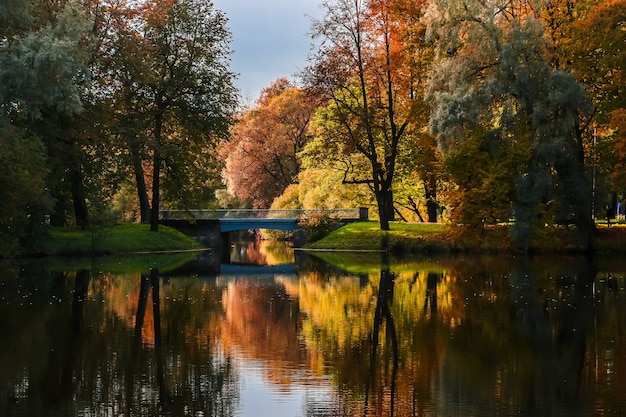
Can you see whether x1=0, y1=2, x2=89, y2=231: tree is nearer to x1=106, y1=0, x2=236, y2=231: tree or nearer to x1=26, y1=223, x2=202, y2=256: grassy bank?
x1=26, y1=223, x2=202, y2=256: grassy bank

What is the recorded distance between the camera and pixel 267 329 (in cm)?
1977

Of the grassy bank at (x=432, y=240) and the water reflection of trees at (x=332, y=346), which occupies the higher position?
the grassy bank at (x=432, y=240)

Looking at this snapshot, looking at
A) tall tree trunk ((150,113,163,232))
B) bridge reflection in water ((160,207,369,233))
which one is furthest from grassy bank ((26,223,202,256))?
bridge reflection in water ((160,207,369,233))

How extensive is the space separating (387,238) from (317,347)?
38052 millimetres

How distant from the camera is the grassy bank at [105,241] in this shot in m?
49.8

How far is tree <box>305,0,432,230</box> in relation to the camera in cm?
5450

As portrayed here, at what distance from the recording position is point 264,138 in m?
85.3

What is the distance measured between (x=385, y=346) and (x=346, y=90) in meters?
43.3

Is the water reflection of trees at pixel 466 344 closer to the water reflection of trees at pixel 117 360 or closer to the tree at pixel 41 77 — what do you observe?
the water reflection of trees at pixel 117 360

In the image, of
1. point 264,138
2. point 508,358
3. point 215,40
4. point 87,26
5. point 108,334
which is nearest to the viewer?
point 508,358

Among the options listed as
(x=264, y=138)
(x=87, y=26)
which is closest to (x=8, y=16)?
(x=87, y=26)

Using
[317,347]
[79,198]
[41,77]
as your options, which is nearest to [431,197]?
[79,198]

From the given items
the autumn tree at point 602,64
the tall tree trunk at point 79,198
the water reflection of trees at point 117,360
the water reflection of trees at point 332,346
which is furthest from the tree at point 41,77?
the autumn tree at point 602,64

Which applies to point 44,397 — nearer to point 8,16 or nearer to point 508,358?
point 508,358
